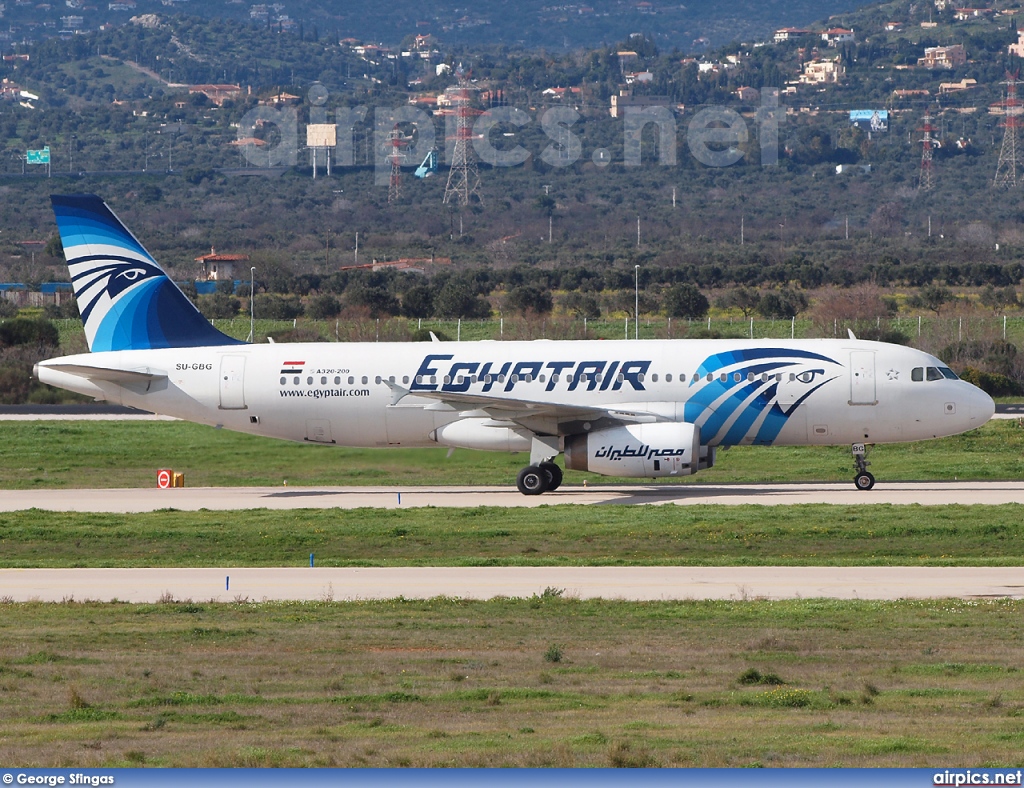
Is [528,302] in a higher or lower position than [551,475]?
higher

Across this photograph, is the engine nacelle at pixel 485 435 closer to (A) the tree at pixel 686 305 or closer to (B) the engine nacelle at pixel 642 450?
(B) the engine nacelle at pixel 642 450

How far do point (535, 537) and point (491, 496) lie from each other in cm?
900

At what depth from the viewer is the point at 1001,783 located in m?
11.5

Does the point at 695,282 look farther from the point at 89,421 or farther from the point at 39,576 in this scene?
the point at 39,576

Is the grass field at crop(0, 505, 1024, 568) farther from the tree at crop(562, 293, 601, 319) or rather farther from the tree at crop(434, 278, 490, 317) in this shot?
the tree at crop(562, 293, 601, 319)

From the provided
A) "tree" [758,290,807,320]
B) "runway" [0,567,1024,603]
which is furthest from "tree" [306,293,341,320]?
"runway" [0,567,1024,603]

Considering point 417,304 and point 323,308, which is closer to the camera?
point 417,304

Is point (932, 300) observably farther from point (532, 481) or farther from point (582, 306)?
point (532, 481)

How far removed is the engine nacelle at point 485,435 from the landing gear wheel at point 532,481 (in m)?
0.67

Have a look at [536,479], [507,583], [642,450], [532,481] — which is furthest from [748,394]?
[507,583]

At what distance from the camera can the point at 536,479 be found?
41.6 meters

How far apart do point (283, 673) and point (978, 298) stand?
100.0m

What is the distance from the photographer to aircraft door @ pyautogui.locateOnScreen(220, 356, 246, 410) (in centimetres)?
4316

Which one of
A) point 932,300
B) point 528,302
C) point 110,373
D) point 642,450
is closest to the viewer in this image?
point 642,450
